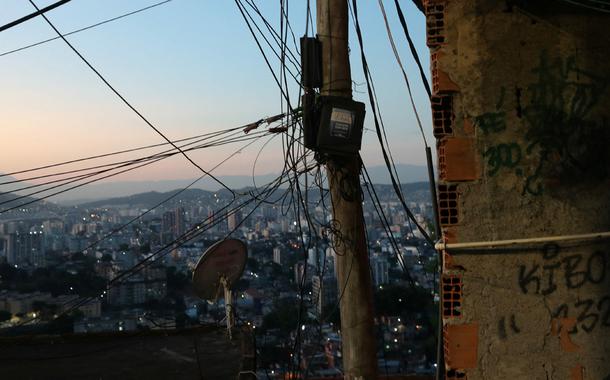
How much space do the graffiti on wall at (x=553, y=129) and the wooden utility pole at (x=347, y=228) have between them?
1.98 metres

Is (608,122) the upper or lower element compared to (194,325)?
upper

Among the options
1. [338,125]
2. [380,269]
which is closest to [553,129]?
[338,125]

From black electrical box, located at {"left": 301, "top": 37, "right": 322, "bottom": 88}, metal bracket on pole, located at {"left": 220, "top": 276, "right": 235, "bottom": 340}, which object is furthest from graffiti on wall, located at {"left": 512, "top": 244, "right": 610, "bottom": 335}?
metal bracket on pole, located at {"left": 220, "top": 276, "right": 235, "bottom": 340}

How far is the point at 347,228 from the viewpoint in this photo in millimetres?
5340

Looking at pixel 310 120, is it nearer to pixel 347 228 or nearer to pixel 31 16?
pixel 347 228

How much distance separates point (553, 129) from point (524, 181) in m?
0.32

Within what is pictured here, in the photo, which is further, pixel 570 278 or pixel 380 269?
pixel 380 269

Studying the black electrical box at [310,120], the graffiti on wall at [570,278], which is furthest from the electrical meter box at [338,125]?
the graffiti on wall at [570,278]

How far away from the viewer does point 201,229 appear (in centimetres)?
895

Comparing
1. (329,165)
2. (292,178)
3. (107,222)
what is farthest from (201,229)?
(107,222)

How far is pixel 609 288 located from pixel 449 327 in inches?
34.5

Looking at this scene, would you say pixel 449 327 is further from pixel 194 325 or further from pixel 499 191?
pixel 194 325

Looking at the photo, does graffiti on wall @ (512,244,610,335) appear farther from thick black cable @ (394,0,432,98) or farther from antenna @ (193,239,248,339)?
antenna @ (193,239,248,339)

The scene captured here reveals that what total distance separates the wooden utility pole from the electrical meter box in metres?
0.12
